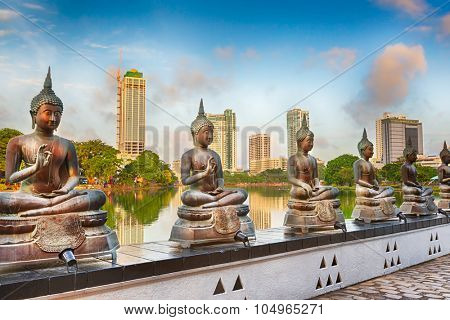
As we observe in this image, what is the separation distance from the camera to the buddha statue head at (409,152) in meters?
6.56

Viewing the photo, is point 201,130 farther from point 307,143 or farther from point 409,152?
point 409,152

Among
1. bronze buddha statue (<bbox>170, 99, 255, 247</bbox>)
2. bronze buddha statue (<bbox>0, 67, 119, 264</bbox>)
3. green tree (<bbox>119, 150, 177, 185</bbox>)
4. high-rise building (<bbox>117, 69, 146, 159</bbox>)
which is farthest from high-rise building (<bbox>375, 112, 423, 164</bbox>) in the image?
bronze buddha statue (<bbox>0, 67, 119, 264</bbox>)

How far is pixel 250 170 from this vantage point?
5.72 meters

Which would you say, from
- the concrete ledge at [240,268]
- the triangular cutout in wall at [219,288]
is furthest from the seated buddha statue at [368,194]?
the triangular cutout in wall at [219,288]

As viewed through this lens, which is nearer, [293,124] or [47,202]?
[47,202]

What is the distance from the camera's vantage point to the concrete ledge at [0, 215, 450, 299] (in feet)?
8.47

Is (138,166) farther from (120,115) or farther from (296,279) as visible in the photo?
(296,279)

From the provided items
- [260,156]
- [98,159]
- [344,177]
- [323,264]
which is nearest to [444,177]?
[344,177]

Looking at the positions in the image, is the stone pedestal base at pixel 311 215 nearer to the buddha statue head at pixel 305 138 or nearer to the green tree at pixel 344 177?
the buddha statue head at pixel 305 138

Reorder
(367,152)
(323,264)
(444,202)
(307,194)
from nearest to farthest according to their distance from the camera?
1. (323,264)
2. (307,194)
3. (367,152)
4. (444,202)

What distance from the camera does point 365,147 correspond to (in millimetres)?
5742

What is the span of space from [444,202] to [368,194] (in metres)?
2.77

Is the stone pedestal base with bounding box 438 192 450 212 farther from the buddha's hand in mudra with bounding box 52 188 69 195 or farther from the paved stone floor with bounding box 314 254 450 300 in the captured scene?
the buddha's hand in mudra with bounding box 52 188 69 195

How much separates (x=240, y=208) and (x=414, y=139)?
413 centimetres
